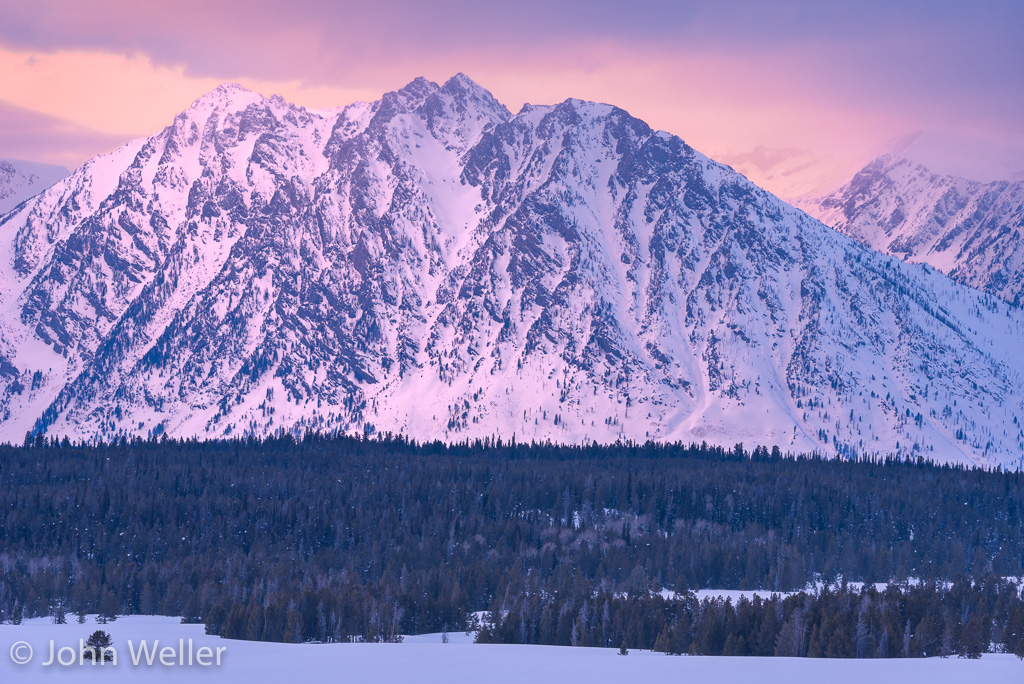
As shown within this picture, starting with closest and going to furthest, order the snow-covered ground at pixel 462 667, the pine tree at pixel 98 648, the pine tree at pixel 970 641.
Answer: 1. the snow-covered ground at pixel 462 667
2. the pine tree at pixel 98 648
3. the pine tree at pixel 970 641

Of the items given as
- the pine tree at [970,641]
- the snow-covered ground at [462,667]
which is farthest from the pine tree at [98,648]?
the pine tree at [970,641]

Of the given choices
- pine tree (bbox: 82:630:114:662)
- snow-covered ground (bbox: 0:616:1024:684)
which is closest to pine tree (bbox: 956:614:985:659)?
snow-covered ground (bbox: 0:616:1024:684)

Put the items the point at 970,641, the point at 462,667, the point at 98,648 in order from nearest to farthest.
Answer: the point at 462,667 < the point at 98,648 < the point at 970,641

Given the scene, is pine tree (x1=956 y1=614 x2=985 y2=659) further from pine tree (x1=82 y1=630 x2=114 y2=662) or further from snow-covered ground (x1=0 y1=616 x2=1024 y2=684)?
pine tree (x1=82 y1=630 x2=114 y2=662)

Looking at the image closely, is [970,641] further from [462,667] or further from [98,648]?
[98,648]

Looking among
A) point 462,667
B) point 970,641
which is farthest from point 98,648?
point 970,641

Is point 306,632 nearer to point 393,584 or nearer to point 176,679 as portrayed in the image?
point 393,584

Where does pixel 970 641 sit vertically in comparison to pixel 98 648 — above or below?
above

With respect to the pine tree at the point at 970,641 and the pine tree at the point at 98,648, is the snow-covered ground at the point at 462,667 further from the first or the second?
the pine tree at the point at 970,641

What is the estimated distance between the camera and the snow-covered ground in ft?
354

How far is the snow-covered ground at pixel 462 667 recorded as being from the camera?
10781cm

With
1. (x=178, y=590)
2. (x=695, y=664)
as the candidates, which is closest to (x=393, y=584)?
(x=178, y=590)

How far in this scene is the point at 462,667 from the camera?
116875 mm

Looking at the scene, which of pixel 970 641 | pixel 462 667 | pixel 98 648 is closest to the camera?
pixel 462 667
